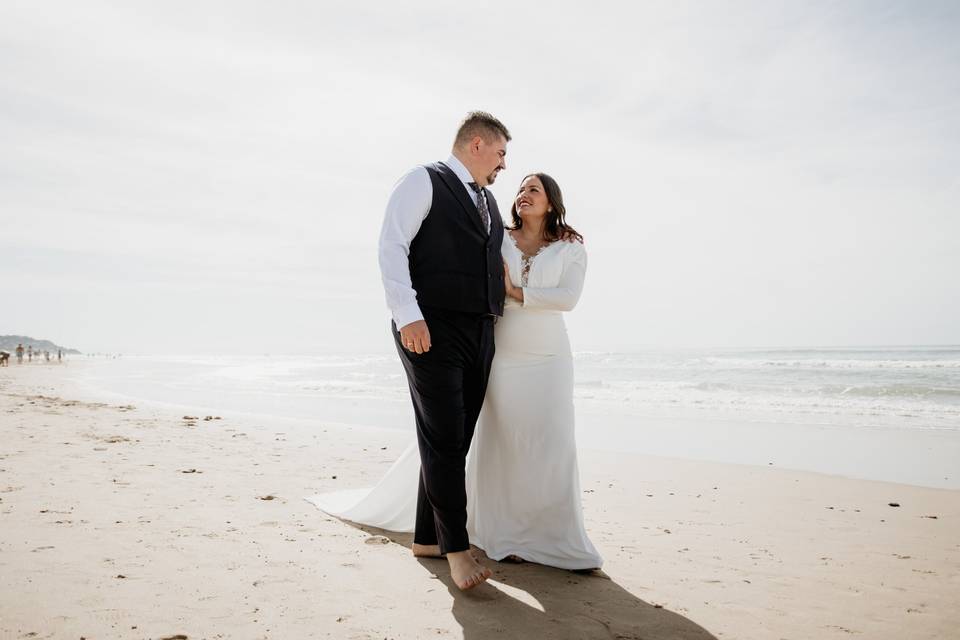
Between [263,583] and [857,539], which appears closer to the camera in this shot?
A: [263,583]

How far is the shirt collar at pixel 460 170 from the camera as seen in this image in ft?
9.56

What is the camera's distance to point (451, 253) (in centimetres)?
277

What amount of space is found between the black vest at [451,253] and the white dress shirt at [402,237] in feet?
0.16

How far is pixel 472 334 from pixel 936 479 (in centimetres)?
550

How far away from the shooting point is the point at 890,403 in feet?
41.7

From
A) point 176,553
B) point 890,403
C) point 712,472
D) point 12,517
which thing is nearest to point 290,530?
point 176,553

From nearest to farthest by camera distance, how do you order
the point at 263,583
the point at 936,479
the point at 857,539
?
the point at 263,583 → the point at 857,539 → the point at 936,479

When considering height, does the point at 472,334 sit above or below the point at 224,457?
above

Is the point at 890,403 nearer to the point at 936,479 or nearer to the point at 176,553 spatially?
the point at 936,479

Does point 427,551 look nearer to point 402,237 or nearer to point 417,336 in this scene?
point 417,336

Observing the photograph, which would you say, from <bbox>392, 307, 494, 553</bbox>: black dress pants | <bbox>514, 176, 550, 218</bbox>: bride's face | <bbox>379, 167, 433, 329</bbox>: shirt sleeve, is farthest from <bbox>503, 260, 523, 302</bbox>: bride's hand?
<bbox>379, 167, 433, 329</bbox>: shirt sleeve

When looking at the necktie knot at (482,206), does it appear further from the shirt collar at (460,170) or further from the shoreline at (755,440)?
the shoreline at (755,440)

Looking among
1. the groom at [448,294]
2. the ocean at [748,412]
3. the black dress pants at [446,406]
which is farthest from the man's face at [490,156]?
the ocean at [748,412]

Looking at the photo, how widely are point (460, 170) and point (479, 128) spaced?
0.24m
